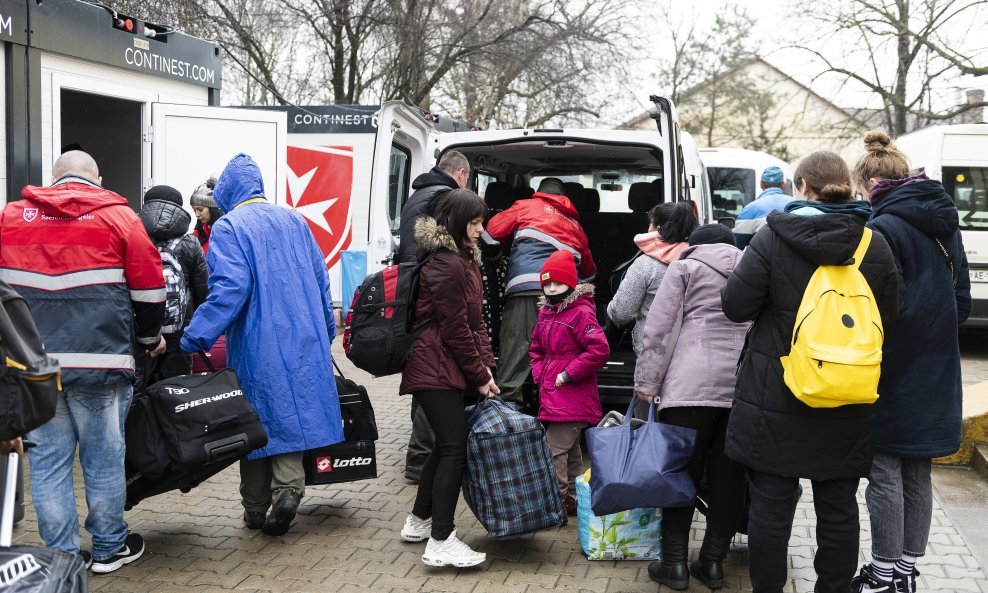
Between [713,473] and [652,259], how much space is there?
134 cm

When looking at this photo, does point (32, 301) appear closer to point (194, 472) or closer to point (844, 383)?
point (194, 472)

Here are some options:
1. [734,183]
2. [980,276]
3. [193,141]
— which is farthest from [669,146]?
[734,183]

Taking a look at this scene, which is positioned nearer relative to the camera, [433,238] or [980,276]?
[433,238]

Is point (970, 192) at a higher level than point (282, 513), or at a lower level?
higher

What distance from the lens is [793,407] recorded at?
3533 mm

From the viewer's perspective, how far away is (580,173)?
8.02 meters

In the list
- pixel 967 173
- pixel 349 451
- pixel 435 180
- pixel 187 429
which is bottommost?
pixel 349 451

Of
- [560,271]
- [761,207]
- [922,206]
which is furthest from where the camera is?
[761,207]

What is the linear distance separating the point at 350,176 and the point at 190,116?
4.51 meters

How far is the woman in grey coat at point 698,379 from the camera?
4250 mm

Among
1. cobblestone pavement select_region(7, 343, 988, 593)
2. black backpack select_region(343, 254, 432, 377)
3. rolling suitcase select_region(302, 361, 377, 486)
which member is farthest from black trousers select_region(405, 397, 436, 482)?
black backpack select_region(343, 254, 432, 377)

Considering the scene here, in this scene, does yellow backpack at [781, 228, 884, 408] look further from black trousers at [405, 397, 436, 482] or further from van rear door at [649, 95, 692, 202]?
black trousers at [405, 397, 436, 482]

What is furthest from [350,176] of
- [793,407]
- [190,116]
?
[793,407]

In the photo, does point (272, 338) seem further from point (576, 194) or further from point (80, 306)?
point (576, 194)
